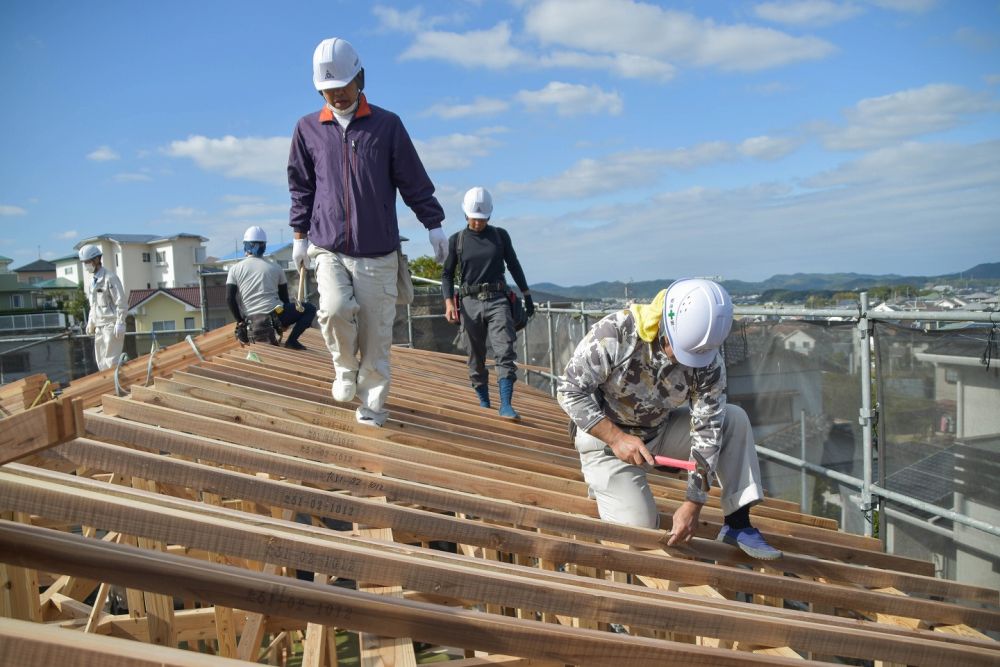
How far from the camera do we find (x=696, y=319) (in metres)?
2.93

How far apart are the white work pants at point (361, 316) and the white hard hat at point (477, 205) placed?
1.78 metres

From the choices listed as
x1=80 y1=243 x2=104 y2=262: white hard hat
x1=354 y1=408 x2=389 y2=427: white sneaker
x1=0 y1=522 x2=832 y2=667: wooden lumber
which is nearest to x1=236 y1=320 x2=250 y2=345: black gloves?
x1=80 y1=243 x2=104 y2=262: white hard hat

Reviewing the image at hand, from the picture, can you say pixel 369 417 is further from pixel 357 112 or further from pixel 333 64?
pixel 333 64

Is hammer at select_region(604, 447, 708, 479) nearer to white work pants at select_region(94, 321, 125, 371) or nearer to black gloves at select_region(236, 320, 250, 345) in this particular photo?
black gloves at select_region(236, 320, 250, 345)

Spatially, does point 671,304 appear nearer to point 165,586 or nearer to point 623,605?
point 623,605

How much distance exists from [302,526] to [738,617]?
1284mm

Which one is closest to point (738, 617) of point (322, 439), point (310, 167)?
point (322, 439)

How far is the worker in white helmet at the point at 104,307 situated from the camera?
9250mm

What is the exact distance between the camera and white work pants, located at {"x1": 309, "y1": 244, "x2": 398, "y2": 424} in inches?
153

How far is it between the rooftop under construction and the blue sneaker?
6cm

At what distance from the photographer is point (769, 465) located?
595cm

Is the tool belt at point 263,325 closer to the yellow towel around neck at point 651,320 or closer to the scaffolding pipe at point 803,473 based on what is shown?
the scaffolding pipe at point 803,473

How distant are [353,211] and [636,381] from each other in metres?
1.74


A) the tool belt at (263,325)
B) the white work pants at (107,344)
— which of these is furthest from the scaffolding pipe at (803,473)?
the white work pants at (107,344)
